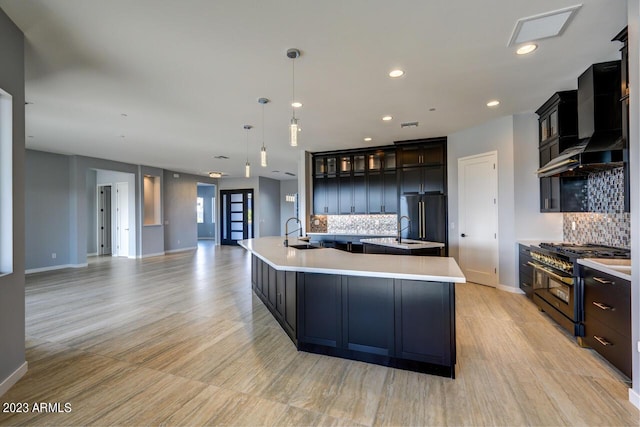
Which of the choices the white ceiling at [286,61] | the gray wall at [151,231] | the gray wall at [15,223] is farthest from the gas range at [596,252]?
the gray wall at [151,231]

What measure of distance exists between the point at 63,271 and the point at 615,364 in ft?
31.1

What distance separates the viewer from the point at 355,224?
7.50 m

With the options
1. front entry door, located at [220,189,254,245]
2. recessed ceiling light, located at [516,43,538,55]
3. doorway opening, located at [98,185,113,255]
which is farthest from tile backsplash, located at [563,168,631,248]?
doorway opening, located at [98,185,113,255]

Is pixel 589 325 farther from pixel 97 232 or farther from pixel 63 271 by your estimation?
pixel 97 232

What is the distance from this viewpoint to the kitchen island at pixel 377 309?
95.3 inches

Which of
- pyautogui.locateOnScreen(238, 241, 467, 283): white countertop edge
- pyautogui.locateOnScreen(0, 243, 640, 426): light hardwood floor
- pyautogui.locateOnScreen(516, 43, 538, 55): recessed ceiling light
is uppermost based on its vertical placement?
pyautogui.locateOnScreen(516, 43, 538, 55): recessed ceiling light

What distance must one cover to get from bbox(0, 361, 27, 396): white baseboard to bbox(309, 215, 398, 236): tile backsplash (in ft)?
18.2

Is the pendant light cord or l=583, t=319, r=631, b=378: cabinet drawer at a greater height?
the pendant light cord

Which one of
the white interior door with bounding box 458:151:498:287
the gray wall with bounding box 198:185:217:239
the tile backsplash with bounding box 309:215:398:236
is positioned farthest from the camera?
the gray wall with bounding box 198:185:217:239

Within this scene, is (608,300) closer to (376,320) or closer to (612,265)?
(612,265)

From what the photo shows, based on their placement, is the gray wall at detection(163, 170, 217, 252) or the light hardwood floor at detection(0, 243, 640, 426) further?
the gray wall at detection(163, 170, 217, 252)

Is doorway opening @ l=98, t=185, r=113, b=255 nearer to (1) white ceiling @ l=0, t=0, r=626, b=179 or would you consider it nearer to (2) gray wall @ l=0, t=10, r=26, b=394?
(1) white ceiling @ l=0, t=0, r=626, b=179

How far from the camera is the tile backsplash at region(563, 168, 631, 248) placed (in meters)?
3.30

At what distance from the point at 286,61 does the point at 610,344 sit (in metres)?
Result: 3.77
